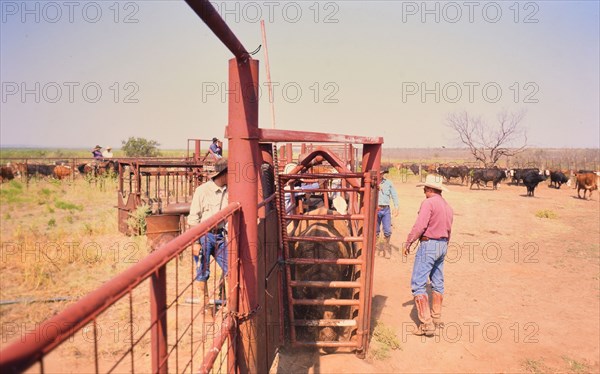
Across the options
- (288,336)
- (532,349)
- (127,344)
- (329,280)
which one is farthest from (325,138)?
(532,349)

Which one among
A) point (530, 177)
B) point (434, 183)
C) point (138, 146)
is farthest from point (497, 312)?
point (138, 146)

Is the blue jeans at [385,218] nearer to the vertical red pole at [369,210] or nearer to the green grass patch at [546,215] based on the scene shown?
the vertical red pole at [369,210]

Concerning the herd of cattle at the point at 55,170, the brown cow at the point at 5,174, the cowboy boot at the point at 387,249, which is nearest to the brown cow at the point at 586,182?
the cowboy boot at the point at 387,249

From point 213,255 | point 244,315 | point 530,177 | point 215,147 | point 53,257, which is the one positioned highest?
point 215,147

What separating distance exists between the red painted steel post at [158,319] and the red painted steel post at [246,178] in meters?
1.04

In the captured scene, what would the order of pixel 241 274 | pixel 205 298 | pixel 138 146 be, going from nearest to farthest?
pixel 205 298, pixel 241 274, pixel 138 146

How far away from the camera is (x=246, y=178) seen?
97.1 inches

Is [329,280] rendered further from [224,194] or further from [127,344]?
[127,344]

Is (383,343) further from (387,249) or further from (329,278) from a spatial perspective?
(387,249)

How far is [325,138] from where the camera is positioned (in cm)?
339

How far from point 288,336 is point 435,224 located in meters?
2.22

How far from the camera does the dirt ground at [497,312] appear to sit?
15.0 ft

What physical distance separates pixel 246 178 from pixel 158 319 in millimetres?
1134

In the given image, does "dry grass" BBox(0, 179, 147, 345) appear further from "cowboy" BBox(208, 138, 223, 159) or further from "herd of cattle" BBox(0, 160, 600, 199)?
"herd of cattle" BBox(0, 160, 600, 199)
